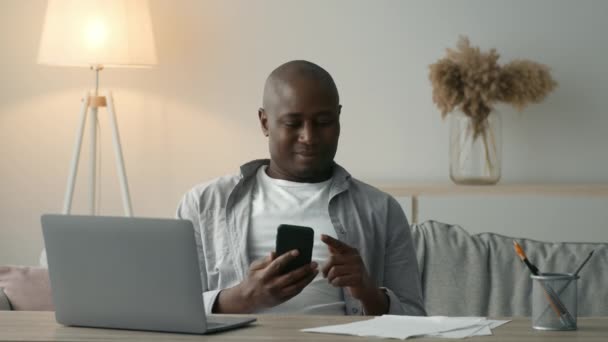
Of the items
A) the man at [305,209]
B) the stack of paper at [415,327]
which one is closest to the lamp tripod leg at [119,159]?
the man at [305,209]

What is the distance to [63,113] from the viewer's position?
3.53 metres

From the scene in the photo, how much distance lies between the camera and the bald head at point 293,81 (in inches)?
84.0

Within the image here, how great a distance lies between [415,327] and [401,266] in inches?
26.8

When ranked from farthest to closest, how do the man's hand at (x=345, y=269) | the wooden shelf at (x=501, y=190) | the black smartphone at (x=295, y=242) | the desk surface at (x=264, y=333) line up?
1. the wooden shelf at (x=501, y=190)
2. the man's hand at (x=345, y=269)
3. the black smartphone at (x=295, y=242)
4. the desk surface at (x=264, y=333)

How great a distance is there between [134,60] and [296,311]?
1.40m

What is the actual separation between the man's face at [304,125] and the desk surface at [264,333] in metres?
0.57

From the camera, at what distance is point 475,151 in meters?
3.21

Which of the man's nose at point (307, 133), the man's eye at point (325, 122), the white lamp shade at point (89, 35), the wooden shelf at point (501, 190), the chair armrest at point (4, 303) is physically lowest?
the chair armrest at point (4, 303)

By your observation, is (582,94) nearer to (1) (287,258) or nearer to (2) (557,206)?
(2) (557,206)

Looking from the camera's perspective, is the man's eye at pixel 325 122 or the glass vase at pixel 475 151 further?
the glass vase at pixel 475 151

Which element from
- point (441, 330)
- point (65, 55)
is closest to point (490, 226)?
point (65, 55)

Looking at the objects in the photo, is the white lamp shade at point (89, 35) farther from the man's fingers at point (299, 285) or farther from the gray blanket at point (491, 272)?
the man's fingers at point (299, 285)

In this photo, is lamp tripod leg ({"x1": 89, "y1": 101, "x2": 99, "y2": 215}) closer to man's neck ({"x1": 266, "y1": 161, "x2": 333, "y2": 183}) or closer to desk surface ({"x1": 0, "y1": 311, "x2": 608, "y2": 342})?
man's neck ({"x1": 266, "y1": 161, "x2": 333, "y2": 183})

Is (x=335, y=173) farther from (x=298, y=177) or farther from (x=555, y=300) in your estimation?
(x=555, y=300)
